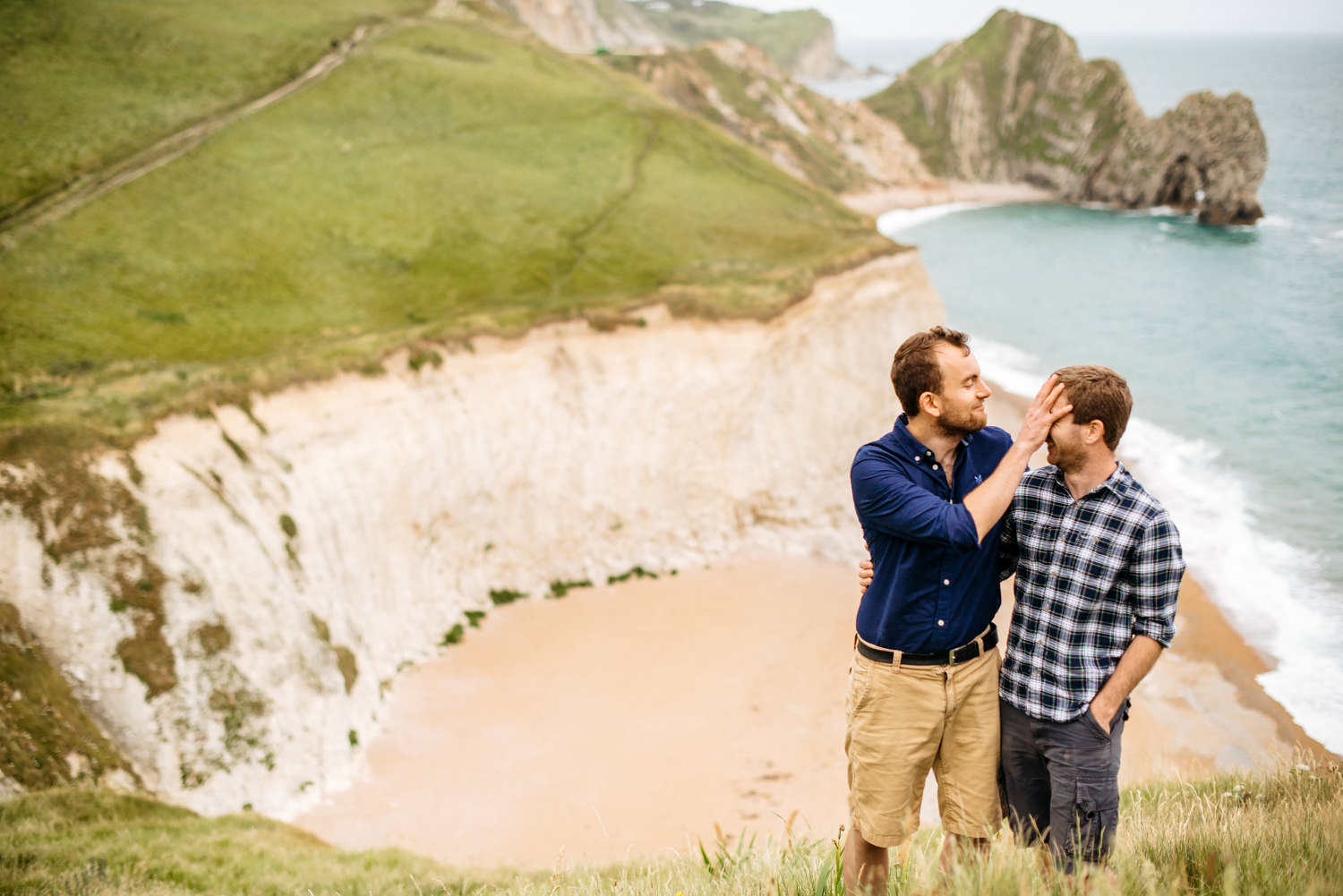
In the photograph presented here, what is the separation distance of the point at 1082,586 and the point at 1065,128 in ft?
306

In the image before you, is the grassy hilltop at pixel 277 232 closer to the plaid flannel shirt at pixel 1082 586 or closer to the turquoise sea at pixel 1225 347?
the plaid flannel shirt at pixel 1082 586

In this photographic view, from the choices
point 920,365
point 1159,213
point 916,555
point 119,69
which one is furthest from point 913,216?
point 916,555

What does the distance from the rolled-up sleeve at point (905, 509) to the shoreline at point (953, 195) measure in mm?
79005

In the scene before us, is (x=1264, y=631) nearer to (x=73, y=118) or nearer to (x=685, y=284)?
(x=685, y=284)

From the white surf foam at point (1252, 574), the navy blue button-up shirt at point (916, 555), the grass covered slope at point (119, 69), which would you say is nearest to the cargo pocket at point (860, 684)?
the navy blue button-up shirt at point (916, 555)

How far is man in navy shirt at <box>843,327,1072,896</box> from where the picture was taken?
15.1 ft

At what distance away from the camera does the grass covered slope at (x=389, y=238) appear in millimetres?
17172

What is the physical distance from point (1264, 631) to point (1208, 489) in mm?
8058

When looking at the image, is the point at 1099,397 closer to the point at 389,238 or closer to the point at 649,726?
the point at 649,726

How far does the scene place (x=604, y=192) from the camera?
1084 inches

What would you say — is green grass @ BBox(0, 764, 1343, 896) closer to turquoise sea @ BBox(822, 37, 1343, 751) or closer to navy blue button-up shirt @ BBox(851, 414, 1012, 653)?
navy blue button-up shirt @ BBox(851, 414, 1012, 653)

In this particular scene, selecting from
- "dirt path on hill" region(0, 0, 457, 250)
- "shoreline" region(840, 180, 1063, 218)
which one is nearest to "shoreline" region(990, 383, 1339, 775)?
"dirt path on hill" region(0, 0, 457, 250)

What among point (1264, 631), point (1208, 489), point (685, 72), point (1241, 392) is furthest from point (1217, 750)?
point (685, 72)

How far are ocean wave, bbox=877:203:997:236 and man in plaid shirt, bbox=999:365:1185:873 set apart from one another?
66.8 metres
